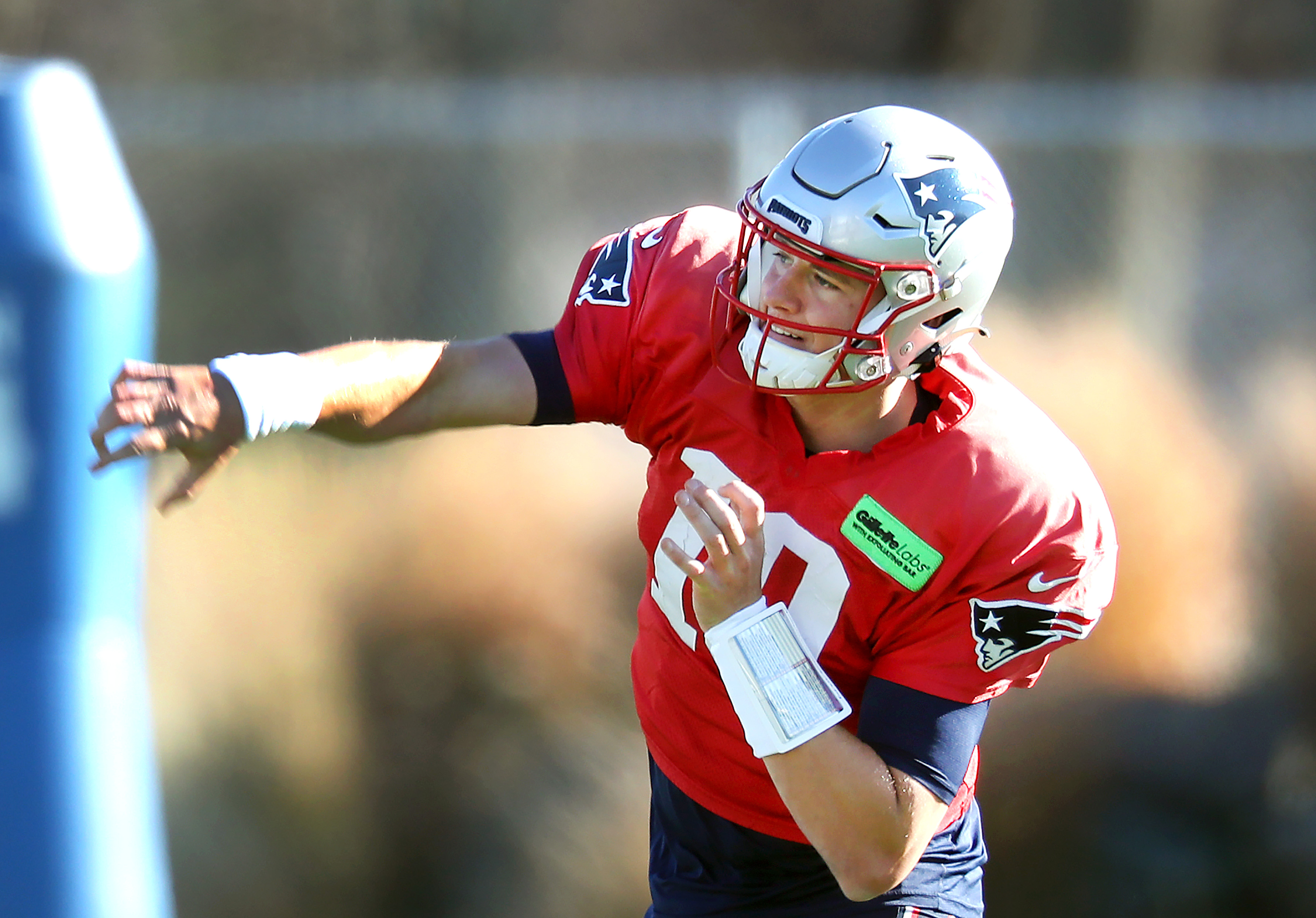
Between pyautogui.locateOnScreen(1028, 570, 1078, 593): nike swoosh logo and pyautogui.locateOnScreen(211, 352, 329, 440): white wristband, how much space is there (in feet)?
3.23

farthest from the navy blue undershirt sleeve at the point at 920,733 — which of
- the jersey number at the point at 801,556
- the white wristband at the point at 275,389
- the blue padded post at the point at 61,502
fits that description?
the blue padded post at the point at 61,502

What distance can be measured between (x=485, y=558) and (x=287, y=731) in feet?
2.65

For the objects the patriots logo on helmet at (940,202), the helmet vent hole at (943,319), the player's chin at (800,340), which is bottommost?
the player's chin at (800,340)

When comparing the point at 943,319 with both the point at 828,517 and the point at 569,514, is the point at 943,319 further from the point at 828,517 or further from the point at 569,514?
the point at 569,514

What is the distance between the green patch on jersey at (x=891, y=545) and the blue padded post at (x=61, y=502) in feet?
3.54

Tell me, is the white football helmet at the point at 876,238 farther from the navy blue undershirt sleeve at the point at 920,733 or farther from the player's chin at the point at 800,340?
the navy blue undershirt sleeve at the point at 920,733

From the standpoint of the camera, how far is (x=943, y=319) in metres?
1.71

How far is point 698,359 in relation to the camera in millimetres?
1769

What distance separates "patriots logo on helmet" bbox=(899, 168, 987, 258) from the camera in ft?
5.29

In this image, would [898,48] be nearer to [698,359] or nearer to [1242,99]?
[1242,99]

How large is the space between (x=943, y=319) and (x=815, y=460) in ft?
0.93

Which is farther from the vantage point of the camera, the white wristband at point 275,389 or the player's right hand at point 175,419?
the white wristband at point 275,389

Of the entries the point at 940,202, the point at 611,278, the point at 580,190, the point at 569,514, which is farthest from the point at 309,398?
the point at 580,190

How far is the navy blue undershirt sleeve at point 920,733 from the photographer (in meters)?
1.53
